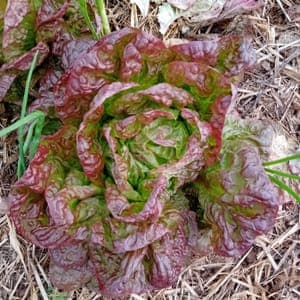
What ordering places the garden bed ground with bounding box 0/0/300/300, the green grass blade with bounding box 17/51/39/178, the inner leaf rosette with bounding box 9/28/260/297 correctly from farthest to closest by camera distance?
the garden bed ground with bounding box 0/0/300/300, the green grass blade with bounding box 17/51/39/178, the inner leaf rosette with bounding box 9/28/260/297

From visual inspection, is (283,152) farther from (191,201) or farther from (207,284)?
(207,284)

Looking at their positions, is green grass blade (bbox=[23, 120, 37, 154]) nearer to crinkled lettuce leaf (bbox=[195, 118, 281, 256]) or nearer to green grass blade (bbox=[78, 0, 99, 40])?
green grass blade (bbox=[78, 0, 99, 40])

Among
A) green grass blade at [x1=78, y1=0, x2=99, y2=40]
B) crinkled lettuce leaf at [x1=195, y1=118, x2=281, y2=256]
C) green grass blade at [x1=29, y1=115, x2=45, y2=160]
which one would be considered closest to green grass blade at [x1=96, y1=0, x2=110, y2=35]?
green grass blade at [x1=78, y1=0, x2=99, y2=40]

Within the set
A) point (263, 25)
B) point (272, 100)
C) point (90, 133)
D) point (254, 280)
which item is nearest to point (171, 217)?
A: point (90, 133)

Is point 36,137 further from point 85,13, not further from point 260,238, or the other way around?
point 260,238

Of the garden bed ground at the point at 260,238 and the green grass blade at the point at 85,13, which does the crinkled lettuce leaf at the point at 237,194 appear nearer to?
the garden bed ground at the point at 260,238

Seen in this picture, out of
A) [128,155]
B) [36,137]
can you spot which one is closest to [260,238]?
[128,155]
